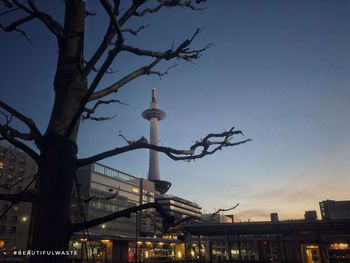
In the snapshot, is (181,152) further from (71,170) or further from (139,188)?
(139,188)

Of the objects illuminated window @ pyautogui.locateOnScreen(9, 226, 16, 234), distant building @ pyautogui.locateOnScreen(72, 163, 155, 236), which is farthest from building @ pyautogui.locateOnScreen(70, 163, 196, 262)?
illuminated window @ pyautogui.locateOnScreen(9, 226, 16, 234)

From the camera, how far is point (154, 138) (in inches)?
5989

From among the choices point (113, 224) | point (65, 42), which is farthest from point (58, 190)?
point (113, 224)

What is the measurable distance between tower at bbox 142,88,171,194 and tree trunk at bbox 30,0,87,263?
470 ft

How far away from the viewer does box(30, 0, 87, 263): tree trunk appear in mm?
2271

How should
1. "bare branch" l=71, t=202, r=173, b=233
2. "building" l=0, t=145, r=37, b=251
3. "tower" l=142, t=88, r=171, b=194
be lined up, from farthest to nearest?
1. "tower" l=142, t=88, r=171, b=194
2. "building" l=0, t=145, r=37, b=251
3. "bare branch" l=71, t=202, r=173, b=233

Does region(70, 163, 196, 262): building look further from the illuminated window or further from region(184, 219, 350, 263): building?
region(184, 219, 350, 263): building

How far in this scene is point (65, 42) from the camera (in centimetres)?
310

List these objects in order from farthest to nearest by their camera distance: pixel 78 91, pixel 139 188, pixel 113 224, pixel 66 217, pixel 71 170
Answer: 1. pixel 139 188
2. pixel 113 224
3. pixel 78 91
4. pixel 71 170
5. pixel 66 217

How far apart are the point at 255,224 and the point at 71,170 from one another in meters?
36.4

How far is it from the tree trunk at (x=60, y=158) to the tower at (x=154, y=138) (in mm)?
143353

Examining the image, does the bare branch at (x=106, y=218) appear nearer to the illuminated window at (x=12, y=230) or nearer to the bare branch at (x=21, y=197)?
the bare branch at (x=21, y=197)

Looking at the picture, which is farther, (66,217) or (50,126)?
(50,126)

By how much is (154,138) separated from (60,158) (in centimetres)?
14997
